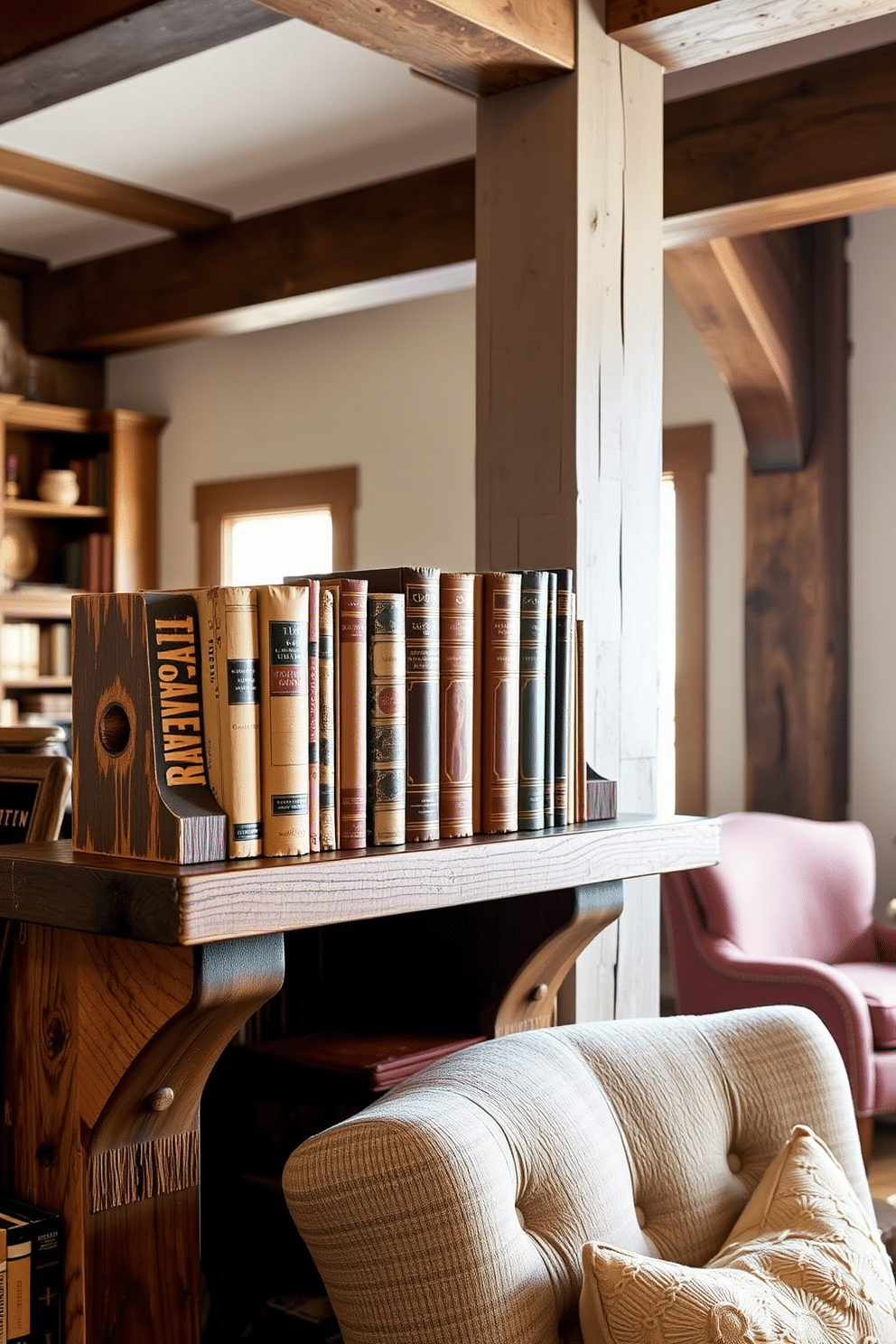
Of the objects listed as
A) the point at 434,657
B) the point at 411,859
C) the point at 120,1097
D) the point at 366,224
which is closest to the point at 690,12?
the point at 434,657

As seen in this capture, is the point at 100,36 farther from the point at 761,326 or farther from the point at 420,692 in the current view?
the point at 761,326

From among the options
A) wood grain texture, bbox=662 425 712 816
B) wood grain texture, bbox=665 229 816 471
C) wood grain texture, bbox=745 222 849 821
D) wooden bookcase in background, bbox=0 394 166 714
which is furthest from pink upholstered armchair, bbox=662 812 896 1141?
wooden bookcase in background, bbox=0 394 166 714

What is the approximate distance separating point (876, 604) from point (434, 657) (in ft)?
11.5

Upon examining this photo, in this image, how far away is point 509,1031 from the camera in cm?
181

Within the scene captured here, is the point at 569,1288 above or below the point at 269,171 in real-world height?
below

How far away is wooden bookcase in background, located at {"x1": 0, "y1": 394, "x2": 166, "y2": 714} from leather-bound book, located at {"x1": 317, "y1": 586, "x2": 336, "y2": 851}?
15.2 ft

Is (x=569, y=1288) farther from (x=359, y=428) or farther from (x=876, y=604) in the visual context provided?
(x=359, y=428)

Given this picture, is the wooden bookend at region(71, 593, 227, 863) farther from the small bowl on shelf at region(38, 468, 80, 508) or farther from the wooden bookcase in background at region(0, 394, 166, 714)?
the small bowl on shelf at region(38, 468, 80, 508)

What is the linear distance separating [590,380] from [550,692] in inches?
22.0

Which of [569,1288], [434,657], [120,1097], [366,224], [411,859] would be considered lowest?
[569,1288]

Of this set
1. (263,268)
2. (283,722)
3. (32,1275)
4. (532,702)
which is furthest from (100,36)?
(263,268)

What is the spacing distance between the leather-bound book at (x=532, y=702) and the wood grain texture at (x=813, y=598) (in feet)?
10.7

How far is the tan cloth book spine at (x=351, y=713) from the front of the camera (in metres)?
1.38

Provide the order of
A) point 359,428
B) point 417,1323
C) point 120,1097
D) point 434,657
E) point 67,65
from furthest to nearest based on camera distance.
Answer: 1. point 359,428
2. point 67,65
3. point 434,657
4. point 120,1097
5. point 417,1323
